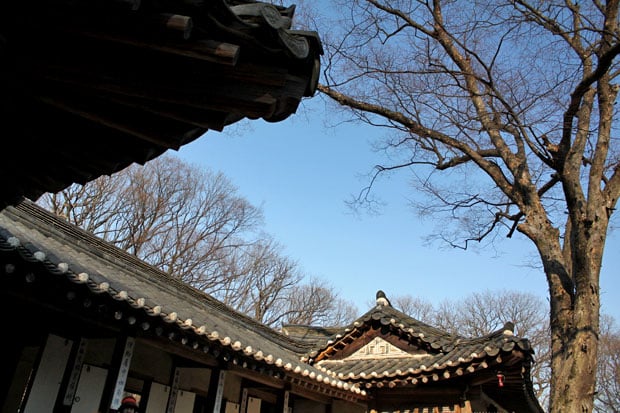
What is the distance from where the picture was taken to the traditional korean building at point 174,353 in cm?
537

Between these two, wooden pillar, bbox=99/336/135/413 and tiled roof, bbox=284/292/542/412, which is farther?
tiled roof, bbox=284/292/542/412

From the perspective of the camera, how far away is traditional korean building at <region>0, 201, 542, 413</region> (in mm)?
5369

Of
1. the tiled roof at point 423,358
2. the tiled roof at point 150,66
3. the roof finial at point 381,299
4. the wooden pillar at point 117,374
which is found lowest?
the wooden pillar at point 117,374

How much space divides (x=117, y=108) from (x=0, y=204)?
4.47ft

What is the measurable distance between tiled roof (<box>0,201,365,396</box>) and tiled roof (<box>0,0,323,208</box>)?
2.77 m

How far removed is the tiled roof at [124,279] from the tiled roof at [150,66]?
109 inches

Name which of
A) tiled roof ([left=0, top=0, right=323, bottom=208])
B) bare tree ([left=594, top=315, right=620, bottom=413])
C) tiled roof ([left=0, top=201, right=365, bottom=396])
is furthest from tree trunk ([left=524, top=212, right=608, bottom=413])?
bare tree ([left=594, top=315, right=620, bottom=413])

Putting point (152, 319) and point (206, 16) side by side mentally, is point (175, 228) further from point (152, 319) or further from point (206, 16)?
point (206, 16)

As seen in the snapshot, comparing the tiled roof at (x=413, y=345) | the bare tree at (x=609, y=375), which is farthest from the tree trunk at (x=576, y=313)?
the bare tree at (x=609, y=375)

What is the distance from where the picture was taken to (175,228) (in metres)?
23.4

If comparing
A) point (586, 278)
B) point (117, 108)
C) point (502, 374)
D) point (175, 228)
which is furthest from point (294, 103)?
point (175, 228)

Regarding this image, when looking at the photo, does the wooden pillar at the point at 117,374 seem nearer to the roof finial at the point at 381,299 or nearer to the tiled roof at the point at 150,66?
the tiled roof at the point at 150,66

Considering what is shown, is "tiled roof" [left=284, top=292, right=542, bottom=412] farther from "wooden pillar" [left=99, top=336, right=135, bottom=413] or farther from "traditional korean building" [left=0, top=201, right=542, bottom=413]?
"wooden pillar" [left=99, top=336, right=135, bottom=413]

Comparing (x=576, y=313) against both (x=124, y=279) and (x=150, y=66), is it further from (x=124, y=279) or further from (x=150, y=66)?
(x=124, y=279)
